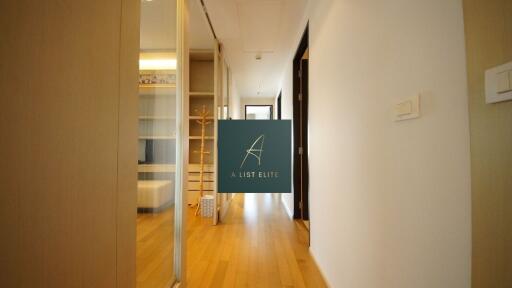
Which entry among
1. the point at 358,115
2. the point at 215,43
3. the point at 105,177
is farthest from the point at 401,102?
the point at 215,43

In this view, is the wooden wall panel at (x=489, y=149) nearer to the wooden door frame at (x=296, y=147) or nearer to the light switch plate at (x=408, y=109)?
the light switch plate at (x=408, y=109)

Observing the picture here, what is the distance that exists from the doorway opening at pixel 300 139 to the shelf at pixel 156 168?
250 cm

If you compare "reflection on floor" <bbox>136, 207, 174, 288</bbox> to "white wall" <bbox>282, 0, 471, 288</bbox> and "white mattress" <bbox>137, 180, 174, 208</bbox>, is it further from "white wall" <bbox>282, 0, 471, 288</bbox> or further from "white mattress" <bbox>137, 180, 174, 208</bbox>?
"white wall" <bbox>282, 0, 471, 288</bbox>

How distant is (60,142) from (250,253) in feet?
7.94

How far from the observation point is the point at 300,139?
3.87 metres

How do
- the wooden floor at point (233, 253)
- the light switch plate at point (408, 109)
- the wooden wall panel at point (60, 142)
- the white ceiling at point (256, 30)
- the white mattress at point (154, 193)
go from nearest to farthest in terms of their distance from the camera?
the wooden wall panel at point (60, 142) < the light switch plate at point (408, 109) < the white mattress at point (154, 193) < the wooden floor at point (233, 253) < the white ceiling at point (256, 30)

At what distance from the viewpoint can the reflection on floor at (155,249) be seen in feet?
4.03

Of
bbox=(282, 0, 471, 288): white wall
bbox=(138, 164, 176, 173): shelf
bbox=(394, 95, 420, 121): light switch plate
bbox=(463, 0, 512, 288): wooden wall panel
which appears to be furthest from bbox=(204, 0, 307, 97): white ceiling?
bbox=(463, 0, 512, 288): wooden wall panel

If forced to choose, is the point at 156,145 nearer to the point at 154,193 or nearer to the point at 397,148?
the point at 154,193

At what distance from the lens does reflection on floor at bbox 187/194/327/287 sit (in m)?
2.10

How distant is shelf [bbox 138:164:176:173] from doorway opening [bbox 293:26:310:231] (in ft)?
8.21

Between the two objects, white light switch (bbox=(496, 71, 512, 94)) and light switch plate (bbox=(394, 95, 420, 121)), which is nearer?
white light switch (bbox=(496, 71, 512, 94))

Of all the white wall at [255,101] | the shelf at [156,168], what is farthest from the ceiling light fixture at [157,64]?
the white wall at [255,101]

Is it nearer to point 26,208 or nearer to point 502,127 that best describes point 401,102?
point 502,127
